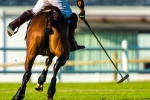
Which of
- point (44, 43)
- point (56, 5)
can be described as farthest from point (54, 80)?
point (56, 5)

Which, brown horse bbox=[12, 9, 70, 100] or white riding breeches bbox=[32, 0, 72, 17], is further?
white riding breeches bbox=[32, 0, 72, 17]

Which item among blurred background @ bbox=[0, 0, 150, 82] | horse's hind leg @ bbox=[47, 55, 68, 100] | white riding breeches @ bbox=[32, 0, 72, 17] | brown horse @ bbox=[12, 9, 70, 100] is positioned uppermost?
white riding breeches @ bbox=[32, 0, 72, 17]

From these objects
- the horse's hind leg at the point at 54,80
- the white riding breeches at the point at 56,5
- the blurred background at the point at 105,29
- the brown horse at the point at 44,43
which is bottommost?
the blurred background at the point at 105,29

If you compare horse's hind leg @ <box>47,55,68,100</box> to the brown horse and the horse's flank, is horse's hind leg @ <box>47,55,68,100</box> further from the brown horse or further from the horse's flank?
the horse's flank

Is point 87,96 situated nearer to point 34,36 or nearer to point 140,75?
point 34,36

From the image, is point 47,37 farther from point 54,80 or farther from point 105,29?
point 105,29

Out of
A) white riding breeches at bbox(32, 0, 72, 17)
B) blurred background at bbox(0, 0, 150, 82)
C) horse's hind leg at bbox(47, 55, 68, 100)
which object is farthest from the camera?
blurred background at bbox(0, 0, 150, 82)

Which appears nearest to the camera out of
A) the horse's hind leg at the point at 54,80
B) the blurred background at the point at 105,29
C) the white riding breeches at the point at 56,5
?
the horse's hind leg at the point at 54,80

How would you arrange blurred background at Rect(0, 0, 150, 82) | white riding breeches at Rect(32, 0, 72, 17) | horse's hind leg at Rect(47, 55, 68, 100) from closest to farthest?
1. horse's hind leg at Rect(47, 55, 68, 100)
2. white riding breeches at Rect(32, 0, 72, 17)
3. blurred background at Rect(0, 0, 150, 82)

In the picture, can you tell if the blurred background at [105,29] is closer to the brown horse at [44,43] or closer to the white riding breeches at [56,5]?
the white riding breeches at [56,5]

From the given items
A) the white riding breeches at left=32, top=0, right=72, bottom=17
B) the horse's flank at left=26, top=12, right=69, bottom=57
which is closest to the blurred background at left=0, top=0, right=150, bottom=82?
the white riding breeches at left=32, top=0, right=72, bottom=17

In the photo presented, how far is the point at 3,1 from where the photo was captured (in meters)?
32.4

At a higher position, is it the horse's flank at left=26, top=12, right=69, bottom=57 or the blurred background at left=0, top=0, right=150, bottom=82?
the horse's flank at left=26, top=12, right=69, bottom=57

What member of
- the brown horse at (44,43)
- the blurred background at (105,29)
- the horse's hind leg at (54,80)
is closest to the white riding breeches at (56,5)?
the brown horse at (44,43)
